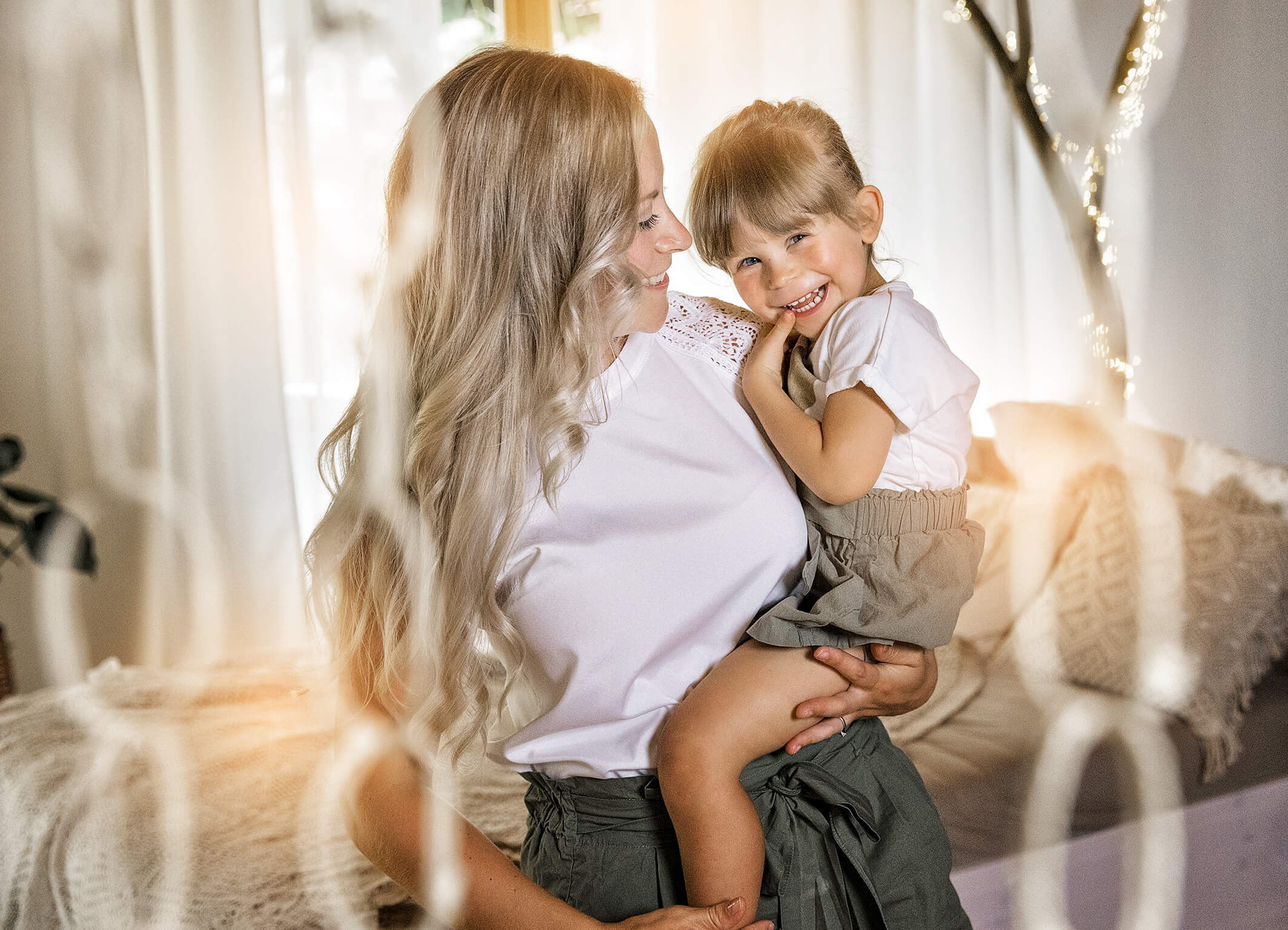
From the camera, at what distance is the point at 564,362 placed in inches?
28.0

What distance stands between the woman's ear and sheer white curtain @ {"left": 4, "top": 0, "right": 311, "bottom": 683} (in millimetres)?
1533

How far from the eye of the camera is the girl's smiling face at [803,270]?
2.89 ft

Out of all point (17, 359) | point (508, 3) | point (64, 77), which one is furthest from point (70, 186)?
point (508, 3)

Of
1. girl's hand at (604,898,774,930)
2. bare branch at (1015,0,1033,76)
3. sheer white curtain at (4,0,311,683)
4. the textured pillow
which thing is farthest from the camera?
bare branch at (1015,0,1033,76)

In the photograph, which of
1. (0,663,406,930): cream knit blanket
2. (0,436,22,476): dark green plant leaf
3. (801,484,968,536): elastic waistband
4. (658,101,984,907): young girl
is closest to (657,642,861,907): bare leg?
(658,101,984,907): young girl

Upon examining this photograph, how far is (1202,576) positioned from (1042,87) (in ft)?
3.98

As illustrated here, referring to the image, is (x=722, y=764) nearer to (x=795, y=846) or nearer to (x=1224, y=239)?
(x=795, y=846)

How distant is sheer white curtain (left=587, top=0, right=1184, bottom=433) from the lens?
2.24 metres

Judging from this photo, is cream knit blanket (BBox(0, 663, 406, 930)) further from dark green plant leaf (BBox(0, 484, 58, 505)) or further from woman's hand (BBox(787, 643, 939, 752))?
woman's hand (BBox(787, 643, 939, 752))

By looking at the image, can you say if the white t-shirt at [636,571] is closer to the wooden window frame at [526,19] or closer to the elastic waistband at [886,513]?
the elastic waistband at [886,513]

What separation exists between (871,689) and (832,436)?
0.20 metres

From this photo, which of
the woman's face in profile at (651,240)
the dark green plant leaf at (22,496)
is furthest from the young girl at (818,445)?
the dark green plant leaf at (22,496)

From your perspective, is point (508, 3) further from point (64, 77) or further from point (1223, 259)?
point (1223, 259)

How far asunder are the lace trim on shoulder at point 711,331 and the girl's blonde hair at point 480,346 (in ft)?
0.36
